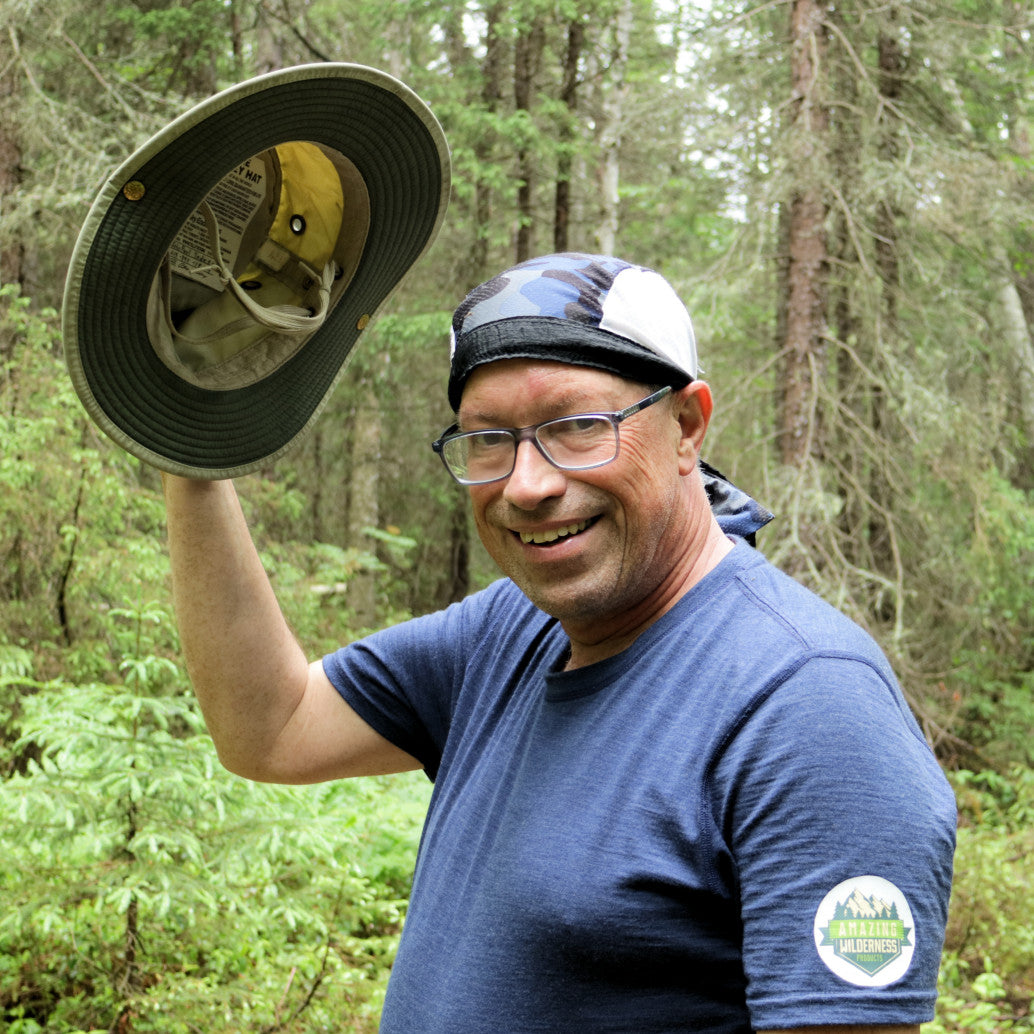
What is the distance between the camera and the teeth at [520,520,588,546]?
1.56 m

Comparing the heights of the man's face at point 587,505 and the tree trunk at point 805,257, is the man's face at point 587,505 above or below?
below

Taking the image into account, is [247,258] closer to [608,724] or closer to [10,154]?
[608,724]

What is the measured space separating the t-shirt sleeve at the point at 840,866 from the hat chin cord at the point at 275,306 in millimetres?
1041

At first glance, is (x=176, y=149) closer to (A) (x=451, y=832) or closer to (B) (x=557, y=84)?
(A) (x=451, y=832)

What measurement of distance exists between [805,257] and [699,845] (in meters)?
7.31

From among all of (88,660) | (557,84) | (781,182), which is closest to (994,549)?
(781,182)

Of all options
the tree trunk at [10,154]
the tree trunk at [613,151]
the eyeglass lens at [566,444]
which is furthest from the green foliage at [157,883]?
the tree trunk at [613,151]

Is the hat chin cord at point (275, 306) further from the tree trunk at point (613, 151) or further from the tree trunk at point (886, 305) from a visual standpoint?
the tree trunk at point (613, 151)

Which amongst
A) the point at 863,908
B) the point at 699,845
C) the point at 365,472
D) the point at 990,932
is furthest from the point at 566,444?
the point at 365,472

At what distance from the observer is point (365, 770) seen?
211cm

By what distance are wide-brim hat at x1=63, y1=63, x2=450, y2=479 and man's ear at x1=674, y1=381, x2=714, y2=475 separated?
568mm

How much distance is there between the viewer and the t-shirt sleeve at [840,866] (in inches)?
43.7

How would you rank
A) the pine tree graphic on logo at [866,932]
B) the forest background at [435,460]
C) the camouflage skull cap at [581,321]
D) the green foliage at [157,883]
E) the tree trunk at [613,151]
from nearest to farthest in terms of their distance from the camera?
the pine tree graphic on logo at [866,932] < the camouflage skull cap at [581,321] < the green foliage at [157,883] < the forest background at [435,460] < the tree trunk at [613,151]

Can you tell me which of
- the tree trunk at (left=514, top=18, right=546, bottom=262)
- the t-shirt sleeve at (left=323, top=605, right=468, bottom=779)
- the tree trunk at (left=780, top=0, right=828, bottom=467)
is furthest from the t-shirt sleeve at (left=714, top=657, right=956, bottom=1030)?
the tree trunk at (left=514, top=18, right=546, bottom=262)
